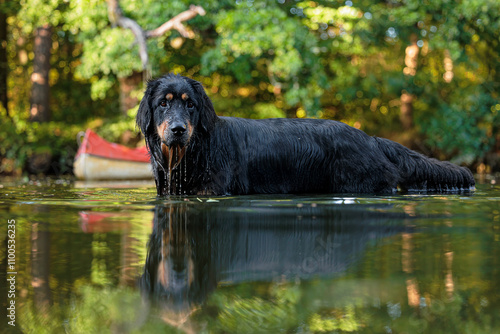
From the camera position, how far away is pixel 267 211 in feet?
17.6

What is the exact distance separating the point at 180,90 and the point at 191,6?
10.4 metres

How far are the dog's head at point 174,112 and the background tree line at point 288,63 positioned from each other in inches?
353

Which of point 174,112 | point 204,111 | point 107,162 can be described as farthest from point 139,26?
point 174,112

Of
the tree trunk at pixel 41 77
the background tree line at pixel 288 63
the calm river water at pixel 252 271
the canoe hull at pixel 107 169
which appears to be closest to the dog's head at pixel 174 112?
the calm river water at pixel 252 271

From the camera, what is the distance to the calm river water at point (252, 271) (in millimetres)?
2180

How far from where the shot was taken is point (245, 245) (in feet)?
12.1

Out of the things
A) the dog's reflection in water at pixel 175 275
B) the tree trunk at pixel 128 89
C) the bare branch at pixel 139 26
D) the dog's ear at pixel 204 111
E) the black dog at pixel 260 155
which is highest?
the bare branch at pixel 139 26

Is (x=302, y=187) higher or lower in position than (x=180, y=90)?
lower

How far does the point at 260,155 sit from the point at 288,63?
29.0 feet

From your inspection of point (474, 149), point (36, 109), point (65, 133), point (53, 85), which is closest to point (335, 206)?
point (474, 149)

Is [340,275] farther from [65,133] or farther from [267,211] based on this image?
[65,133]

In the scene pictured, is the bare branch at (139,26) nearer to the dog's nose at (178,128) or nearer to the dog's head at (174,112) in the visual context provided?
the dog's head at (174,112)

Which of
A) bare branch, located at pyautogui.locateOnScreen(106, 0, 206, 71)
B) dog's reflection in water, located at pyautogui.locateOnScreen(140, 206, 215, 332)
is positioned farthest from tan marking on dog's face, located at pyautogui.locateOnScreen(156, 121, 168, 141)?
bare branch, located at pyautogui.locateOnScreen(106, 0, 206, 71)

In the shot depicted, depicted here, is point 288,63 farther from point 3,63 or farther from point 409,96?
point 3,63
